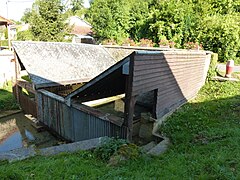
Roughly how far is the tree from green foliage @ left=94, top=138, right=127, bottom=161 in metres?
19.1

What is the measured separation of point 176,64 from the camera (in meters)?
6.93

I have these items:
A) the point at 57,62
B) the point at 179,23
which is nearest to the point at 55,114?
the point at 57,62

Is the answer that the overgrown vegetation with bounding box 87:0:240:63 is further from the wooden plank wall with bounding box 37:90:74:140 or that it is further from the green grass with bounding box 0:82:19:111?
the green grass with bounding box 0:82:19:111

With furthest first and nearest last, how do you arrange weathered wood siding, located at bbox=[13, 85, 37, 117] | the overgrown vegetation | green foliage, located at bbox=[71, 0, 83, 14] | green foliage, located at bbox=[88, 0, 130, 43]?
1. green foliage, located at bbox=[71, 0, 83, 14]
2. green foliage, located at bbox=[88, 0, 130, 43]
3. the overgrown vegetation
4. weathered wood siding, located at bbox=[13, 85, 37, 117]

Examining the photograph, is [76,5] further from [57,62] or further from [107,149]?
[107,149]

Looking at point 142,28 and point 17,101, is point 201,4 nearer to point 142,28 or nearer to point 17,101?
point 142,28

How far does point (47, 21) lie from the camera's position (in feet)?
67.7

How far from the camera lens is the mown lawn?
317cm

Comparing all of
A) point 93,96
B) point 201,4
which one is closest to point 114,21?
point 201,4

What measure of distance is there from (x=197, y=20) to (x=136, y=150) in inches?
679

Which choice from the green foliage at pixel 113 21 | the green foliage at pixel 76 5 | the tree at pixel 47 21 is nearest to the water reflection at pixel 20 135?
the tree at pixel 47 21

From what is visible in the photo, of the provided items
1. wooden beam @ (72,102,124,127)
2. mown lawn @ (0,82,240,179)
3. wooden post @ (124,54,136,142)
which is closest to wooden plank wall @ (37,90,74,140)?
wooden beam @ (72,102,124,127)

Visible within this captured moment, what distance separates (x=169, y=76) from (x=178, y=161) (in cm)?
329

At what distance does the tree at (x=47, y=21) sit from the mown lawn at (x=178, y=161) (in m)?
17.7
